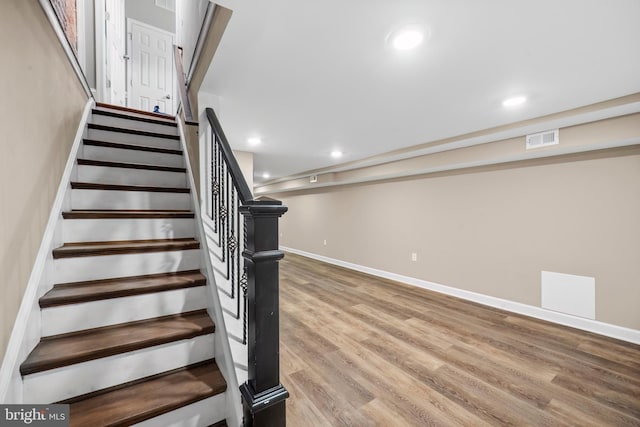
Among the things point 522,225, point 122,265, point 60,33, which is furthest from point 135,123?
point 522,225

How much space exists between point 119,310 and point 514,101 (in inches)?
126

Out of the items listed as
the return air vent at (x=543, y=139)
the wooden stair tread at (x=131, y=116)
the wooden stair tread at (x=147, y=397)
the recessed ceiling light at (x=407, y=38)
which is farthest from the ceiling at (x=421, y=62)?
the wooden stair tread at (x=147, y=397)

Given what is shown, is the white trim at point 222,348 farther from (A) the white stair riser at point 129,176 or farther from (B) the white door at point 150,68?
(B) the white door at point 150,68

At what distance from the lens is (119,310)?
142 centimetres

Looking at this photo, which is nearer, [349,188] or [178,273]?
[178,273]

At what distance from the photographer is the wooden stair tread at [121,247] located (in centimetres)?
148

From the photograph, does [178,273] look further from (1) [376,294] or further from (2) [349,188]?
(2) [349,188]

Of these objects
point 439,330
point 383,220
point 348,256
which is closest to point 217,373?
point 439,330

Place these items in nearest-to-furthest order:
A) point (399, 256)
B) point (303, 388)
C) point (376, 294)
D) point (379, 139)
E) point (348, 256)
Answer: point (303, 388)
point (379, 139)
point (376, 294)
point (399, 256)
point (348, 256)

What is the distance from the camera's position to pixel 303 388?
6.06 ft

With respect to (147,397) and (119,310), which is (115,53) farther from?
(147,397)

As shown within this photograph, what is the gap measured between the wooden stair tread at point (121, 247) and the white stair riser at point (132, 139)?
1.33 metres

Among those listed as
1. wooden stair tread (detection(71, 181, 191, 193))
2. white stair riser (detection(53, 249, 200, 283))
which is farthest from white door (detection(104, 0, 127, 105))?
white stair riser (detection(53, 249, 200, 283))

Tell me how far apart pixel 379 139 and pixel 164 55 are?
15.8 feet
